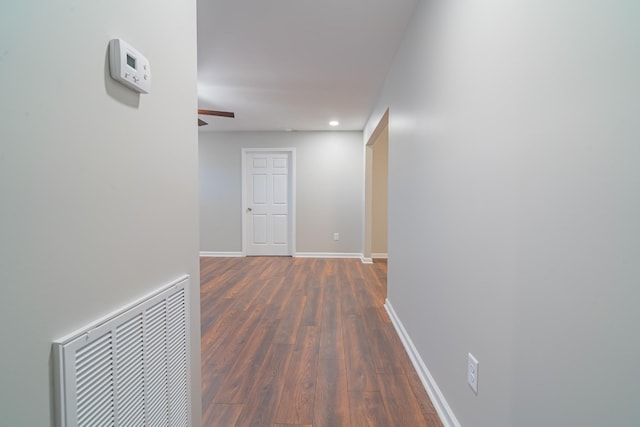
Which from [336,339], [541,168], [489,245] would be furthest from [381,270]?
[541,168]

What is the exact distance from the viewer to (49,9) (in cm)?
58

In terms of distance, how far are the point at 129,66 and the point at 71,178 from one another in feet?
1.10

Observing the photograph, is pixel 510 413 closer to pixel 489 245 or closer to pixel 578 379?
pixel 578 379

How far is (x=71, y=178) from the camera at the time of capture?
0.64m

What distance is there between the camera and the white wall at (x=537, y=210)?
60cm

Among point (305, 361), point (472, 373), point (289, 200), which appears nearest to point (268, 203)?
point (289, 200)

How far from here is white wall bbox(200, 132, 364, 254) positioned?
5613 millimetres

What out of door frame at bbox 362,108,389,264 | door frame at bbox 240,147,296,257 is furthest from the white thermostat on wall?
door frame at bbox 240,147,296,257

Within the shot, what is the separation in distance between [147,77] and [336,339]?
82.0 inches

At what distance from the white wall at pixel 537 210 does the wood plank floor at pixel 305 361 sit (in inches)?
13.4

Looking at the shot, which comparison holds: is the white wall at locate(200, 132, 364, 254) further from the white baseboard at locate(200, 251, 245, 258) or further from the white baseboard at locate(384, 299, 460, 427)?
the white baseboard at locate(384, 299, 460, 427)

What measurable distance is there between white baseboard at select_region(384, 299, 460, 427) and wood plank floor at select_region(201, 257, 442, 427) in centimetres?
4

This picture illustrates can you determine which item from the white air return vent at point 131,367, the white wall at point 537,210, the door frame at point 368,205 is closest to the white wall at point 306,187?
the door frame at point 368,205

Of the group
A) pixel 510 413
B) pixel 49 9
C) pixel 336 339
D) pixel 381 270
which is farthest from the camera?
pixel 381 270
